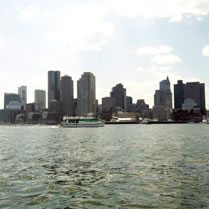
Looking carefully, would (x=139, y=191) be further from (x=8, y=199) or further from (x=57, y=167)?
(x=57, y=167)

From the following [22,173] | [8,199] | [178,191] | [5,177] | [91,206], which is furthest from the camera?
[22,173]

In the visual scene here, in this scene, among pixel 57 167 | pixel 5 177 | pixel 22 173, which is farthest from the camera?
pixel 57 167

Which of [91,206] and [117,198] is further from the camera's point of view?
[117,198]

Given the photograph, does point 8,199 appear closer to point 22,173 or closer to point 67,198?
point 67,198

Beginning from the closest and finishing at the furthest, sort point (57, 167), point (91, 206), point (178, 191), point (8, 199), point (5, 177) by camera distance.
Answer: point (91, 206), point (8, 199), point (178, 191), point (5, 177), point (57, 167)

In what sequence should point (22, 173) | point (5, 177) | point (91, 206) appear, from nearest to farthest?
Result: point (91, 206) < point (5, 177) < point (22, 173)

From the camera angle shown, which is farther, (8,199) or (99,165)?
(99,165)

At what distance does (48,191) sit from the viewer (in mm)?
21219

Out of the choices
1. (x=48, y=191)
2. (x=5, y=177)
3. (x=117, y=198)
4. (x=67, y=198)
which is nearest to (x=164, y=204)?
(x=117, y=198)

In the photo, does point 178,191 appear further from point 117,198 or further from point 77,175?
point 77,175

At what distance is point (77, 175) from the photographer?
2725 centimetres

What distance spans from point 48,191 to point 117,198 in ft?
17.6

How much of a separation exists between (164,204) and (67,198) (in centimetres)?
632

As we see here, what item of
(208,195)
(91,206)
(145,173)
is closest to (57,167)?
(145,173)
